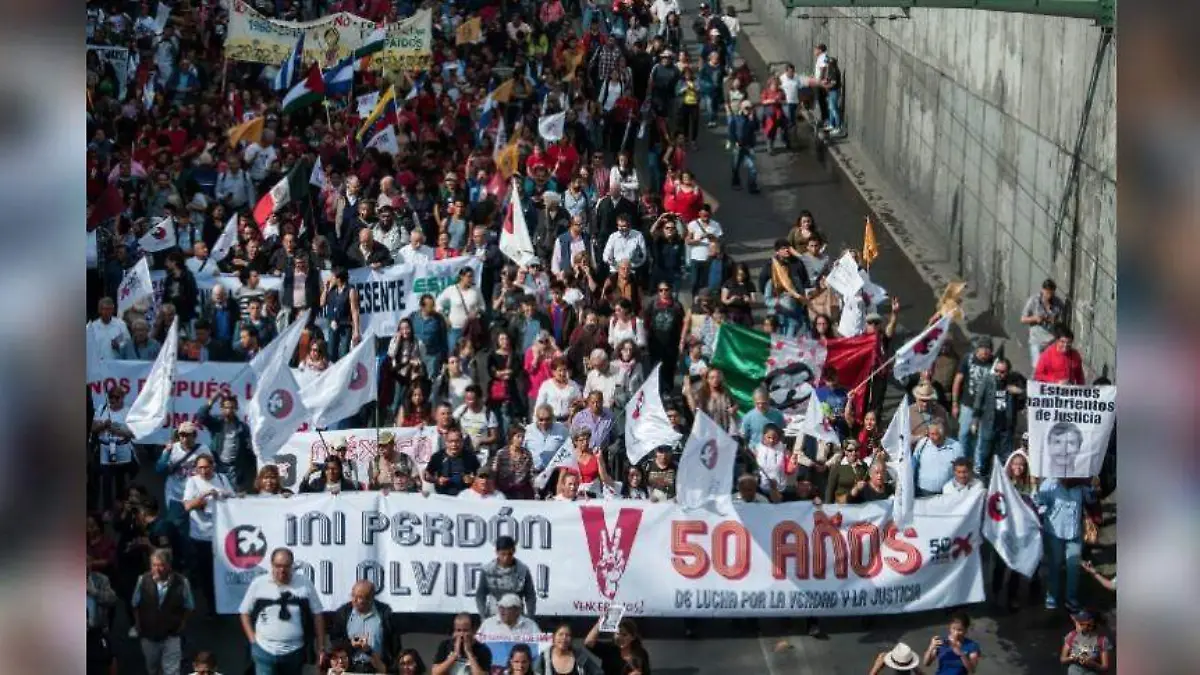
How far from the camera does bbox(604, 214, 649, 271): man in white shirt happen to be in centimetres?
2012

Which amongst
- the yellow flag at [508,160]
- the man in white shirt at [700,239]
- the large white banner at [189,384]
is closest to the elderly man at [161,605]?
the large white banner at [189,384]

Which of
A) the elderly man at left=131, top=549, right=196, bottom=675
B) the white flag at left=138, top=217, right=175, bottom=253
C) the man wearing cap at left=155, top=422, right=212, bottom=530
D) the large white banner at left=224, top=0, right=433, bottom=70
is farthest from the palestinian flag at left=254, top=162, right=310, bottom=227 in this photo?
the elderly man at left=131, top=549, right=196, bottom=675

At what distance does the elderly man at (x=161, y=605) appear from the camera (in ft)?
42.6

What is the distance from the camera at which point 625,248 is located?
20.2m

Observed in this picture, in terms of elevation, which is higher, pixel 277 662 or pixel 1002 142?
pixel 1002 142

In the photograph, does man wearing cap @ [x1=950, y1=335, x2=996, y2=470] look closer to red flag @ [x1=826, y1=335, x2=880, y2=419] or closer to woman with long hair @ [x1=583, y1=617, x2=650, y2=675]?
red flag @ [x1=826, y1=335, x2=880, y2=419]

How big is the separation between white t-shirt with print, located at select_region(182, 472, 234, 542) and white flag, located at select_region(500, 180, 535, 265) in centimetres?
675

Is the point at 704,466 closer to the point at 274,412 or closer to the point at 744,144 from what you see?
the point at 274,412

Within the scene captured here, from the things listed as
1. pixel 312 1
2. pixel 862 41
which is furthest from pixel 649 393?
pixel 312 1

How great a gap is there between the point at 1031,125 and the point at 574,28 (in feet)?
56.7

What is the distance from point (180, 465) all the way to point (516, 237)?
668 cm

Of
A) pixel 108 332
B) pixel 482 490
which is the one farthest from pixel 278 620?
pixel 108 332

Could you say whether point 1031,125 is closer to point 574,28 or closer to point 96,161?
point 96,161

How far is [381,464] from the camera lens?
14516 millimetres
